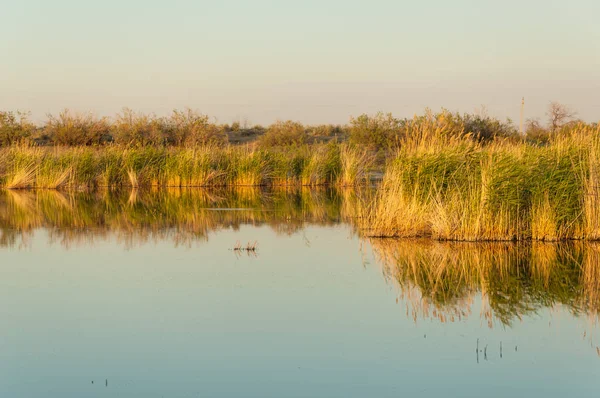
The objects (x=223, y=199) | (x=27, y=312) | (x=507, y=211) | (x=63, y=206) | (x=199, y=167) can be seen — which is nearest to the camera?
(x=27, y=312)

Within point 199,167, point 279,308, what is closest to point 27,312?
point 279,308

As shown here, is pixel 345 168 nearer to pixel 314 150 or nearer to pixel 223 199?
pixel 314 150

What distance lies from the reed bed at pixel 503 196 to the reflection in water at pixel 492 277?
1.26 ft

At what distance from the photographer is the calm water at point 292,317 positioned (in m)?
5.78

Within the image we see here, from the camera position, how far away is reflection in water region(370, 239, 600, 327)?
805 centimetres

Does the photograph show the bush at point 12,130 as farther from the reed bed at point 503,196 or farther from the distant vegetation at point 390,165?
the reed bed at point 503,196

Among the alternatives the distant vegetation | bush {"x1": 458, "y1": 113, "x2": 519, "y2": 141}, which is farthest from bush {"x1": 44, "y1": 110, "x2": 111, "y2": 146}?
bush {"x1": 458, "y1": 113, "x2": 519, "y2": 141}

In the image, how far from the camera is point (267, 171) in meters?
27.9

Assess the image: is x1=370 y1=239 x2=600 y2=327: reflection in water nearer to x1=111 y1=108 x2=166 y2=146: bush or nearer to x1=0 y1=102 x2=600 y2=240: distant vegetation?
x1=0 y1=102 x2=600 y2=240: distant vegetation

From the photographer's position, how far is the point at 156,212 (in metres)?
17.6

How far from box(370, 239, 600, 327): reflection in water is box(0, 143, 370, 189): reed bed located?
15277 millimetres

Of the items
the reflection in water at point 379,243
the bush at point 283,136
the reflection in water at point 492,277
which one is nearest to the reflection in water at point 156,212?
the reflection in water at point 379,243

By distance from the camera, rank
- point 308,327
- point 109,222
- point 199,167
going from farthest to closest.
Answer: point 199,167
point 109,222
point 308,327

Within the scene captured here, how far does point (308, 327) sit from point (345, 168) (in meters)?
20.1
